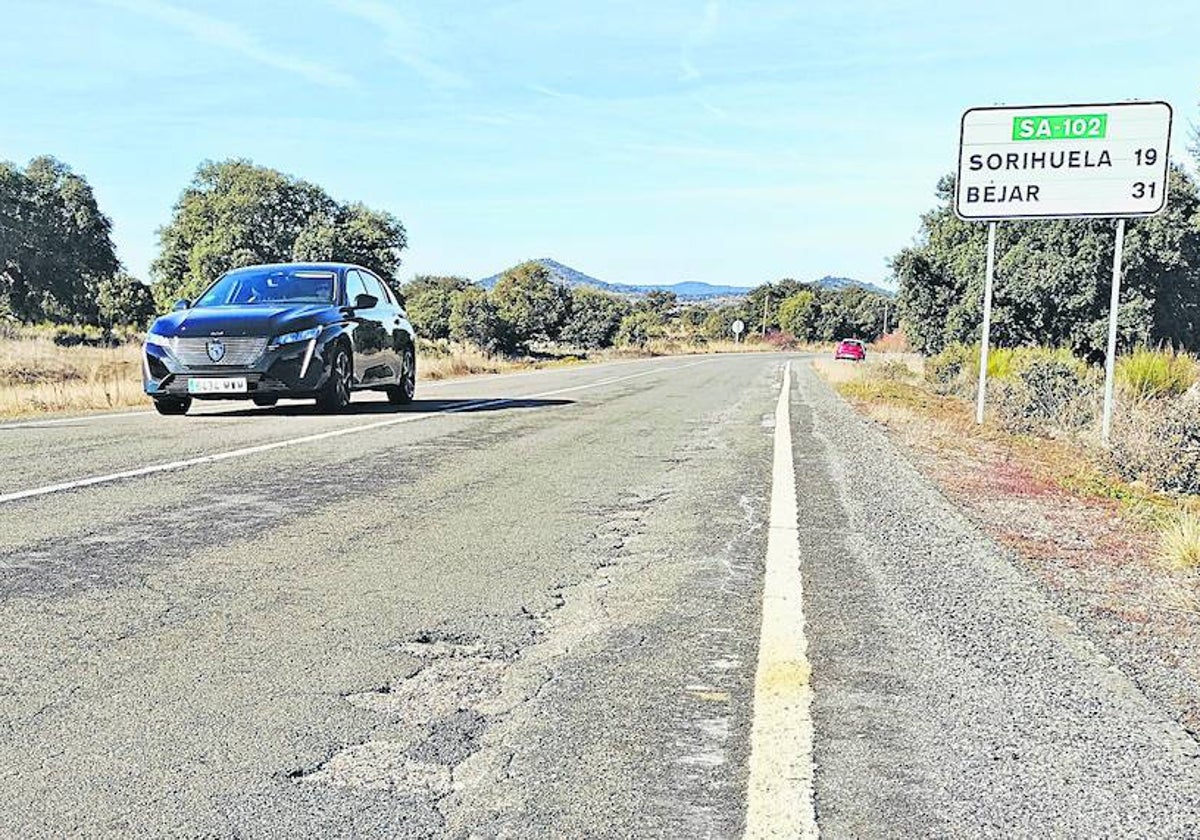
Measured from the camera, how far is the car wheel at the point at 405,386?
1441 centimetres

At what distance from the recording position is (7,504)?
621 cm

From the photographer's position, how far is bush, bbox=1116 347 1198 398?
53.8 feet

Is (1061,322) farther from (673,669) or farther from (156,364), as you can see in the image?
(673,669)

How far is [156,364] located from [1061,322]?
28.0m

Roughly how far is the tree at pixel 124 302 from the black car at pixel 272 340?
4617 centimetres

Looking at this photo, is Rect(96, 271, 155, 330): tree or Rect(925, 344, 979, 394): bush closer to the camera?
Rect(925, 344, 979, 394): bush

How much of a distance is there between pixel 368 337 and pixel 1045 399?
29.9 feet

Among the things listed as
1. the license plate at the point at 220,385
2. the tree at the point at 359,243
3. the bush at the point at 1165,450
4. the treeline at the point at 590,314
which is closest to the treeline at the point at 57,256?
the tree at the point at 359,243

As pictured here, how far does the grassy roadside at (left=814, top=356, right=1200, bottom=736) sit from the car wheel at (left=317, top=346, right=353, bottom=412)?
20.0ft

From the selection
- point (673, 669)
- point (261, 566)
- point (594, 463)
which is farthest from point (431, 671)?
point (594, 463)

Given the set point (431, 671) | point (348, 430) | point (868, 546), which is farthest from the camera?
point (348, 430)

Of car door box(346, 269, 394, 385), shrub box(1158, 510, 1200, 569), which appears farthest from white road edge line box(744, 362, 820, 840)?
car door box(346, 269, 394, 385)

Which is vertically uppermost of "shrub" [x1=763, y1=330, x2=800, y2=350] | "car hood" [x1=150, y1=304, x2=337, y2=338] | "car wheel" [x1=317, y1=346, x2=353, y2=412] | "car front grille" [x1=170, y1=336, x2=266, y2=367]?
"car hood" [x1=150, y1=304, x2=337, y2=338]

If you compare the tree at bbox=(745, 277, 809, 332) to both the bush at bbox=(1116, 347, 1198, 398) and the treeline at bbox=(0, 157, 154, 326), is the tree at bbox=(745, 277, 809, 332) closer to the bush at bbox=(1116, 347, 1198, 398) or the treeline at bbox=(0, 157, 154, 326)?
the treeline at bbox=(0, 157, 154, 326)
